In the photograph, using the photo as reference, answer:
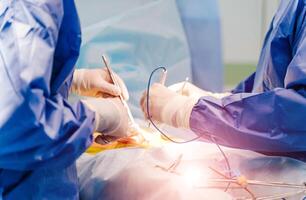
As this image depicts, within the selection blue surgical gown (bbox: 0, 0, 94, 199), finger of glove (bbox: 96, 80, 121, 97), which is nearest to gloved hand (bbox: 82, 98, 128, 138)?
finger of glove (bbox: 96, 80, 121, 97)

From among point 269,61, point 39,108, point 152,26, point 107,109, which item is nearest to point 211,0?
point 152,26

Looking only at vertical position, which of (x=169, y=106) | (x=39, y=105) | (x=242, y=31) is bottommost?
(x=242, y=31)

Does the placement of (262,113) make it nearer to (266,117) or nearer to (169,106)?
(266,117)

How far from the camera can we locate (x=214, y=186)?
1036 millimetres

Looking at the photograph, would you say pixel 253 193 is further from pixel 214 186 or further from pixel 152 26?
pixel 152 26

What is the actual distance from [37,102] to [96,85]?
0.56 metres

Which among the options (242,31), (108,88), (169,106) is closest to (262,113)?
(169,106)

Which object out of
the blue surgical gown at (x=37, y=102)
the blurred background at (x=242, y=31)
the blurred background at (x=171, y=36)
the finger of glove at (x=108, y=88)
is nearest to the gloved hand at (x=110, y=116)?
the finger of glove at (x=108, y=88)

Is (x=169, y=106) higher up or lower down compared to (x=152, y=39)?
higher up

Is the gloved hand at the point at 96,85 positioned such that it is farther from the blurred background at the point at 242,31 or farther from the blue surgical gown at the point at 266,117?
the blurred background at the point at 242,31

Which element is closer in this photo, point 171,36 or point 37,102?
point 37,102

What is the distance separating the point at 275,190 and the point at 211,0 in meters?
1.26

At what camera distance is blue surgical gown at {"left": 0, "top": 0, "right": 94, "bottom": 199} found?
0.78 m

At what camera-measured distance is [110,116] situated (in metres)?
1.11
